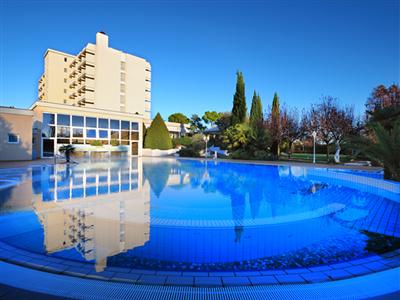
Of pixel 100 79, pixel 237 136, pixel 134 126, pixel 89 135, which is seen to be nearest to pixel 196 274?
pixel 237 136

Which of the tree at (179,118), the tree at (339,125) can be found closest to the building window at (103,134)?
the tree at (339,125)

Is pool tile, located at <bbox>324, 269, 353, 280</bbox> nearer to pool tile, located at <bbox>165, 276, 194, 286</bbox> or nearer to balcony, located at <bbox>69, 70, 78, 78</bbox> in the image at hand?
pool tile, located at <bbox>165, 276, 194, 286</bbox>

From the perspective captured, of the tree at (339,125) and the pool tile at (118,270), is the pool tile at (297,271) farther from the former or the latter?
the tree at (339,125)

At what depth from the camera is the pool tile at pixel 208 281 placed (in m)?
2.58

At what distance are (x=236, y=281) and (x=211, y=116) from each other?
50.5 metres

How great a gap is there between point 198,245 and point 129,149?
100ft

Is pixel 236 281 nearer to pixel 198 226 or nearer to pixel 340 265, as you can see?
pixel 340 265

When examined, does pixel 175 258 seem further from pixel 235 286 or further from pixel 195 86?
pixel 195 86

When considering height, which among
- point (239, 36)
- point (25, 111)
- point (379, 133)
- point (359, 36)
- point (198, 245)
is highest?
point (239, 36)

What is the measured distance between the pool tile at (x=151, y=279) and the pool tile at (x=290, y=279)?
1.31 m

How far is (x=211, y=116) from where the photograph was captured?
5228 cm

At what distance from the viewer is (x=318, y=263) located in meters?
3.19

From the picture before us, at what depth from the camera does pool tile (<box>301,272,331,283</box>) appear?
2.65 m

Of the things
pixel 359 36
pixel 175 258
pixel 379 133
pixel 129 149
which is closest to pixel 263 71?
pixel 359 36
